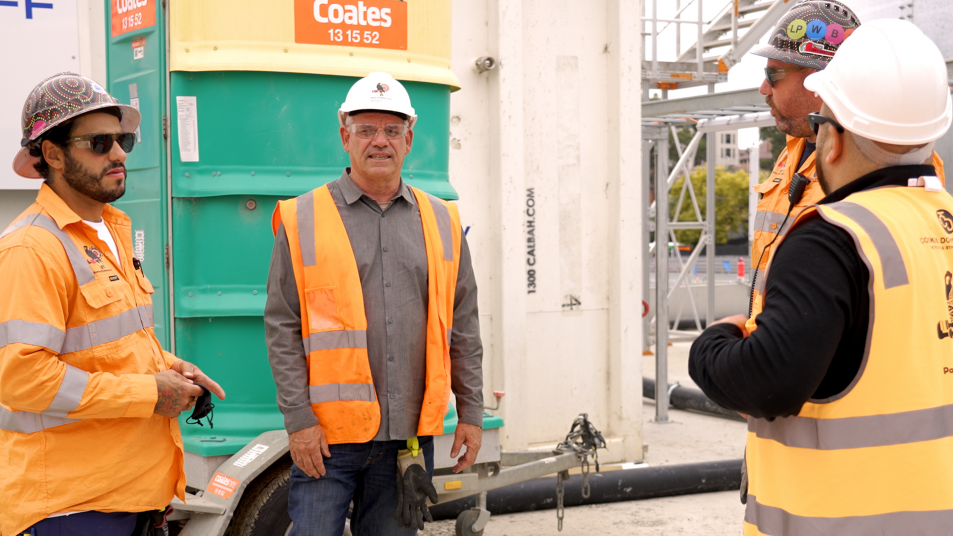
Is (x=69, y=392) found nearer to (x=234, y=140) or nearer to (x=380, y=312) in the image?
(x=380, y=312)

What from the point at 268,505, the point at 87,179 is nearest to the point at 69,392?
the point at 87,179

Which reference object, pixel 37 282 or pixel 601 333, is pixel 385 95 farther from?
pixel 601 333

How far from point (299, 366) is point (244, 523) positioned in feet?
3.94

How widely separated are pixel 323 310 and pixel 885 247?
1.82m

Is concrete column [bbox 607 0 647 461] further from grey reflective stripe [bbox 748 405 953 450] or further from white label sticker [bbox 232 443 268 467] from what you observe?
grey reflective stripe [bbox 748 405 953 450]

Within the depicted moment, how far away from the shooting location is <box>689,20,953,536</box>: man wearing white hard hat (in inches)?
65.9

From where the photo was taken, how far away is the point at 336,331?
2.90m

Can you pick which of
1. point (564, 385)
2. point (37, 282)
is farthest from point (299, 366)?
point (564, 385)

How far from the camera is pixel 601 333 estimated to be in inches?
252

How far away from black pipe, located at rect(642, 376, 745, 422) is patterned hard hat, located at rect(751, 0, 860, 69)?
5749mm

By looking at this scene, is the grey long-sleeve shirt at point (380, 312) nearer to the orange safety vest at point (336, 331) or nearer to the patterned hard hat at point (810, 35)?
→ the orange safety vest at point (336, 331)

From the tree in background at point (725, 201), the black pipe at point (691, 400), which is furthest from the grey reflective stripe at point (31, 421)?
the tree in background at point (725, 201)

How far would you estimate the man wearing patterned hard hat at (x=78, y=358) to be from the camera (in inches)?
92.7

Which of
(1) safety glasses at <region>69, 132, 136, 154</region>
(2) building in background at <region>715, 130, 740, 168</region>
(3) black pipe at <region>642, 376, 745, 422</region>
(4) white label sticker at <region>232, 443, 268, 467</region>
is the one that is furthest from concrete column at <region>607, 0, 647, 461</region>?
(2) building in background at <region>715, 130, 740, 168</region>
